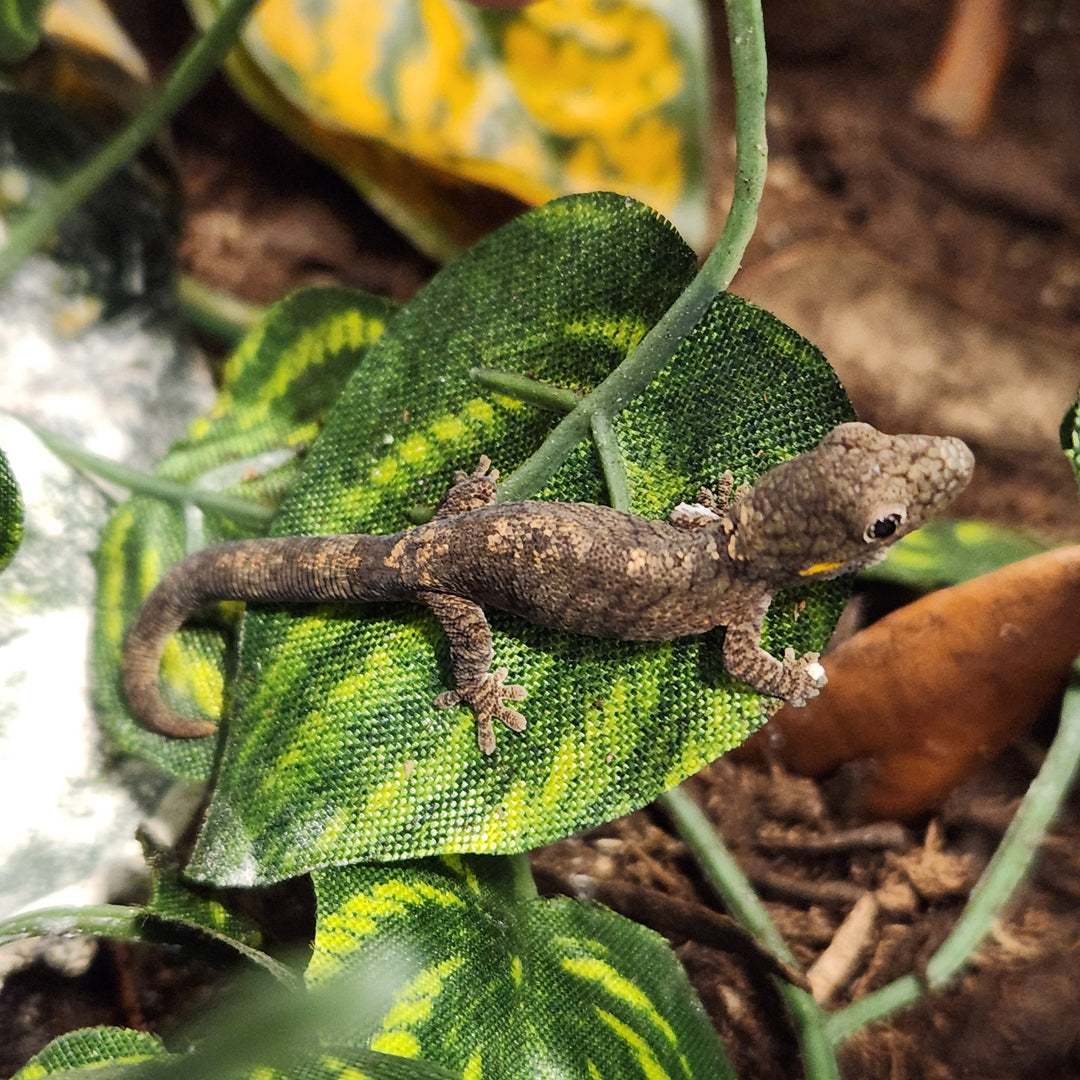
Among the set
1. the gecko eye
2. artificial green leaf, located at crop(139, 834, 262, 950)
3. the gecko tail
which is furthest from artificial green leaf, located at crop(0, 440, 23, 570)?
the gecko eye

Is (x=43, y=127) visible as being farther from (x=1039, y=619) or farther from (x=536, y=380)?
(x=1039, y=619)

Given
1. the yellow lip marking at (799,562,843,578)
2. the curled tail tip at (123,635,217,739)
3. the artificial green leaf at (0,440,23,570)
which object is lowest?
the curled tail tip at (123,635,217,739)

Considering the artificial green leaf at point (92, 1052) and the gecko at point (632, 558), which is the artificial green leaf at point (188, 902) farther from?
the gecko at point (632, 558)

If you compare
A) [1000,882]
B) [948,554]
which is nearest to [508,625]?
[948,554]

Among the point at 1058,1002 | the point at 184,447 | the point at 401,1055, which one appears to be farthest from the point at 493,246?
the point at 1058,1002

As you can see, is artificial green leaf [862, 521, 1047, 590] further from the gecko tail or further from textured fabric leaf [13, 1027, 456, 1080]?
the gecko tail

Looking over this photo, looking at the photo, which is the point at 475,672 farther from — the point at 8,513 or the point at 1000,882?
the point at 1000,882
